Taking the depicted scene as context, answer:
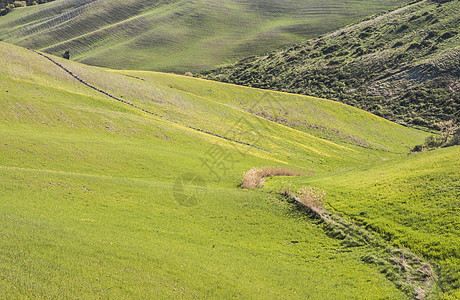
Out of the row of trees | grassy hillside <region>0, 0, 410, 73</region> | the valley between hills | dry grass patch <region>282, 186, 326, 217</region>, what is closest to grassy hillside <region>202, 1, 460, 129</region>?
grassy hillside <region>0, 0, 410, 73</region>

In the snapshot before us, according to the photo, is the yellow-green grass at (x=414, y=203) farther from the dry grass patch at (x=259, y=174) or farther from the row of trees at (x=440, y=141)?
the row of trees at (x=440, y=141)

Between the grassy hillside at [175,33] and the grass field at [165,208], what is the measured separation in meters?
99.2

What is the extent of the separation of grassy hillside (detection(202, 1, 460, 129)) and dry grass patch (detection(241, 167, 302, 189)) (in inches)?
2540

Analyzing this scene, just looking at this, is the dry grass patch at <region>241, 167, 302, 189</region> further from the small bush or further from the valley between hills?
the small bush

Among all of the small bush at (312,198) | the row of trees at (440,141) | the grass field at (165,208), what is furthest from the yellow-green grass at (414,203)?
the row of trees at (440,141)

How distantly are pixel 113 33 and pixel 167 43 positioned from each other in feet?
102

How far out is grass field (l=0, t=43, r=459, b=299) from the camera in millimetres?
18797

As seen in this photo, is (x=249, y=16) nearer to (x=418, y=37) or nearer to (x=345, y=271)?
(x=418, y=37)

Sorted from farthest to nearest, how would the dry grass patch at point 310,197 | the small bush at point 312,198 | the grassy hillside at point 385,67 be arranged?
the grassy hillside at point 385,67 < the small bush at point 312,198 < the dry grass patch at point 310,197

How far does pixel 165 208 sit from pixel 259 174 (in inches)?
667

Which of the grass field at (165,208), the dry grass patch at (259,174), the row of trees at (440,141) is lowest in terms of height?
the row of trees at (440,141)

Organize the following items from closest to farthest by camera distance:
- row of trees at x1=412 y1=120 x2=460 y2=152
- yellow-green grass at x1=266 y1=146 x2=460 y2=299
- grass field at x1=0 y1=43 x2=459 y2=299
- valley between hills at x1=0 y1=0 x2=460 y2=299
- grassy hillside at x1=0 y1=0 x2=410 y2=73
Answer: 1. grass field at x1=0 y1=43 x2=459 y2=299
2. valley between hills at x1=0 y1=0 x2=460 y2=299
3. yellow-green grass at x1=266 y1=146 x2=460 y2=299
4. row of trees at x1=412 y1=120 x2=460 y2=152
5. grassy hillside at x1=0 y1=0 x2=410 y2=73

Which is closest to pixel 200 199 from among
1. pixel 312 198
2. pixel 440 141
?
pixel 312 198

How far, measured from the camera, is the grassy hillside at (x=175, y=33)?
16100 centimetres
